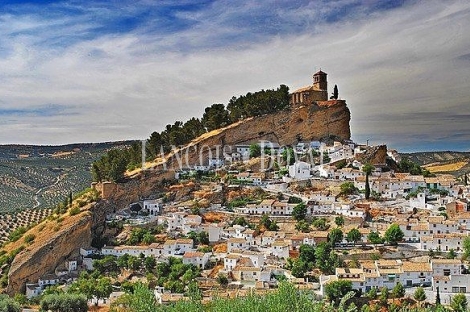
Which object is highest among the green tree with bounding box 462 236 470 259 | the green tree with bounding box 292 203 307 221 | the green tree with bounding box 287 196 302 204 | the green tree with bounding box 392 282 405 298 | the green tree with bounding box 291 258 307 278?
the green tree with bounding box 287 196 302 204

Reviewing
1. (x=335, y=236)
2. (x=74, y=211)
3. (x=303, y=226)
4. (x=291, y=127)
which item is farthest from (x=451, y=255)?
(x=74, y=211)

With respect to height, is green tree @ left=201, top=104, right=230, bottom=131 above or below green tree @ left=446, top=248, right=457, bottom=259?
above

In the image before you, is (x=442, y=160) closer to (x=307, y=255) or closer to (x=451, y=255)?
(x=451, y=255)

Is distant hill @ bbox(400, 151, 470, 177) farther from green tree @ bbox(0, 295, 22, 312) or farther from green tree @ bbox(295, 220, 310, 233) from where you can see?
green tree @ bbox(0, 295, 22, 312)

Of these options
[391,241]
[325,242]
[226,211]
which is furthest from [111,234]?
[391,241]

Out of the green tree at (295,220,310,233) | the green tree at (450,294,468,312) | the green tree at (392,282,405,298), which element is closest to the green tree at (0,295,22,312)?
the green tree at (295,220,310,233)
